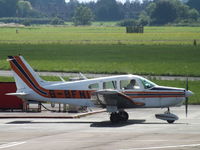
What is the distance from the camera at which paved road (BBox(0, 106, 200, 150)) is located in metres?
21.9

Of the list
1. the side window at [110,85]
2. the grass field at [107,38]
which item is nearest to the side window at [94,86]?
the side window at [110,85]

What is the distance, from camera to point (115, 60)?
218ft

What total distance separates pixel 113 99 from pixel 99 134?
3.92 meters

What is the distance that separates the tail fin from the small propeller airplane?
0.04m

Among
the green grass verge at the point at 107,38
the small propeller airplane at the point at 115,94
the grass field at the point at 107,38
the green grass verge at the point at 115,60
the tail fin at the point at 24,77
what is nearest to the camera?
the small propeller airplane at the point at 115,94

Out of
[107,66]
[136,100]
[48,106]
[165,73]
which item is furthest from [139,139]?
[107,66]

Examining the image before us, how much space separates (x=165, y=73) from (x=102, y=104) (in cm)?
2385

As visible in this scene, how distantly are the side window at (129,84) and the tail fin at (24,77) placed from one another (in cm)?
343

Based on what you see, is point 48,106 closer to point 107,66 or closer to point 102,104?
point 102,104

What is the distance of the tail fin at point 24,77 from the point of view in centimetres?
3000

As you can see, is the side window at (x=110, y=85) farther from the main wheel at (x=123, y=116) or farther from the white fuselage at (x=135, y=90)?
the main wheel at (x=123, y=116)

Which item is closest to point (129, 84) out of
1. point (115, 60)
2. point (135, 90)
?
point (135, 90)

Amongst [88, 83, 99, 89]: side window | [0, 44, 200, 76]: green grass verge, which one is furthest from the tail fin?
A: [0, 44, 200, 76]: green grass verge

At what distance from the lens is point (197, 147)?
21.3 meters
